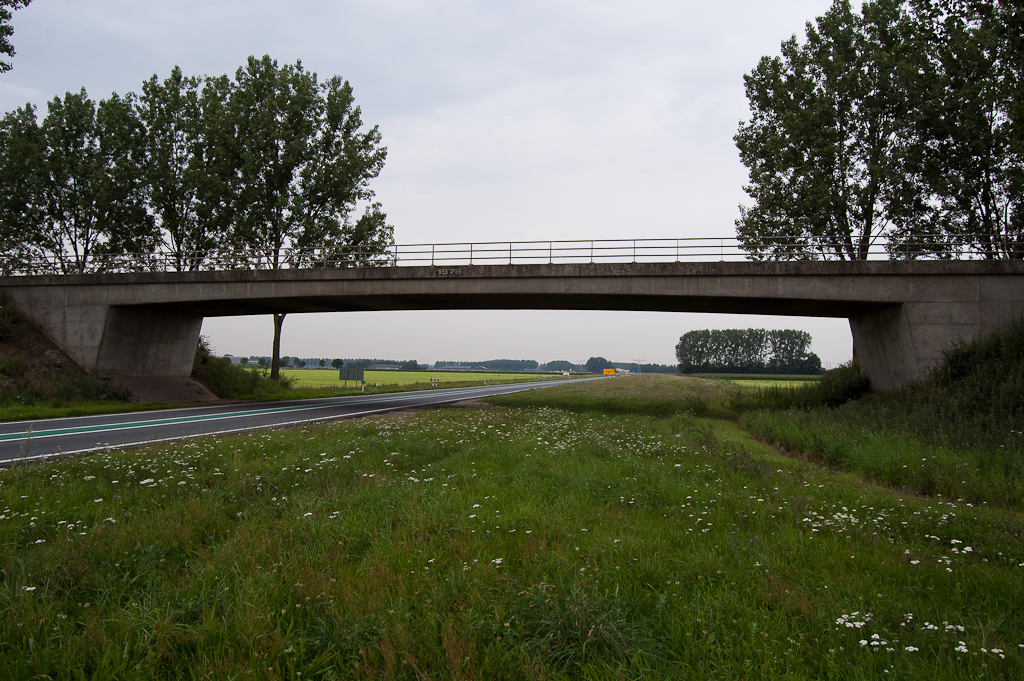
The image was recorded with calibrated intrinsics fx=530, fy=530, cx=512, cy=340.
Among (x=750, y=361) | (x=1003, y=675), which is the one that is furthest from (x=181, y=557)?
(x=750, y=361)

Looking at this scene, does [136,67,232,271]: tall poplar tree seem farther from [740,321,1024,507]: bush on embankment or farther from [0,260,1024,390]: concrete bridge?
[740,321,1024,507]: bush on embankment

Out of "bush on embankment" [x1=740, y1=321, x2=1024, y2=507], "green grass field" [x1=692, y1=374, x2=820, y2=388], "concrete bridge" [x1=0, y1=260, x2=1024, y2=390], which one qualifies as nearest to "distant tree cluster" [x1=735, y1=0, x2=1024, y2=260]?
"concrete bridge" [x1=0, y1=260, x2=1024, y2=390]

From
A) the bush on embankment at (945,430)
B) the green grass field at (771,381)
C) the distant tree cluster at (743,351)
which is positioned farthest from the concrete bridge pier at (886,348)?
the distant tree cluster at (743,351)

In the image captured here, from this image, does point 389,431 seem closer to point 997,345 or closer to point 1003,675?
point 1003,675

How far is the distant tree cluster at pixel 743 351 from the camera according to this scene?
131125 mm

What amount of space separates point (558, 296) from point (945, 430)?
13932 mm

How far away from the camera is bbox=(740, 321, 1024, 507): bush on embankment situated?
8.23m

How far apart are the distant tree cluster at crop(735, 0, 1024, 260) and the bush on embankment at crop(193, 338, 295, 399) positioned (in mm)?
26063

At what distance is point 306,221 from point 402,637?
30233mm

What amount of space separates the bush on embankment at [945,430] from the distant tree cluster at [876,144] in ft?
18.7

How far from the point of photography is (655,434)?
43.1 ft

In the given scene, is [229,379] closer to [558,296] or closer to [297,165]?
[297,165]

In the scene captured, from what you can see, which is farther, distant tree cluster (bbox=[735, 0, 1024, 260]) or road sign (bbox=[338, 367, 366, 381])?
road sign (bbox=[338, 367, 366, 381])

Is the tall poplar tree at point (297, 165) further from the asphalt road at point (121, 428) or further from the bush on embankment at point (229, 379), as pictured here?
the asphalt road at point (121, 428)
